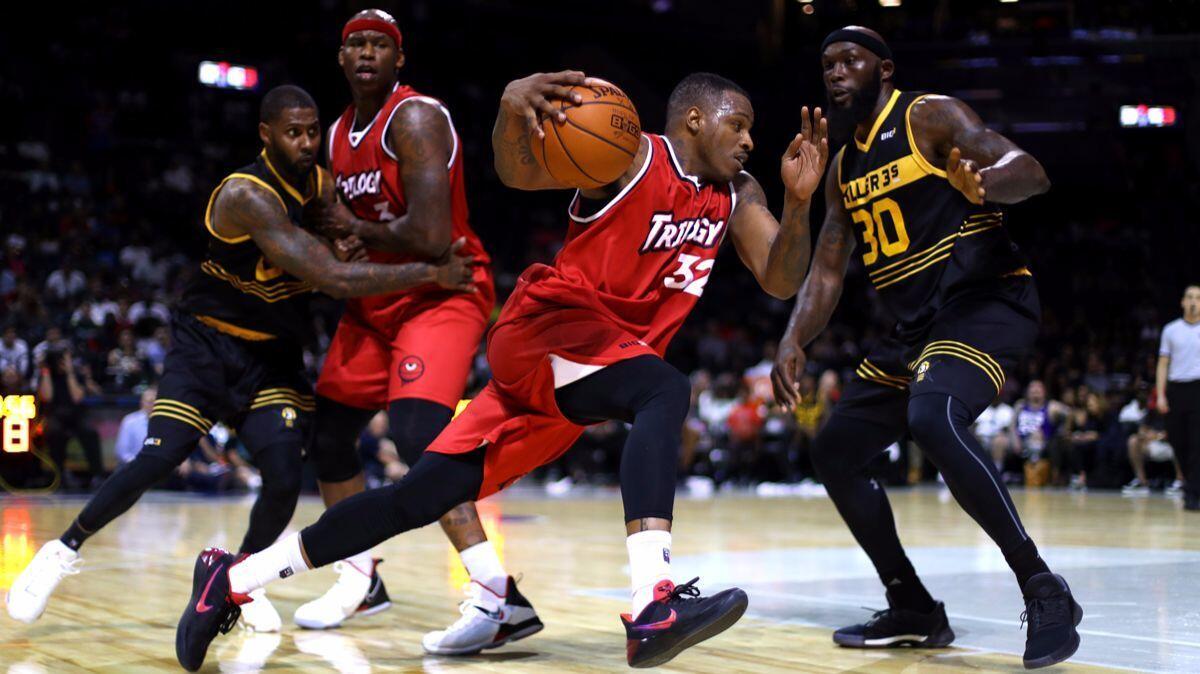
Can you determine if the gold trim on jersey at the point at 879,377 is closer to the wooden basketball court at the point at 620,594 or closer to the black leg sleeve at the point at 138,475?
the wooden basketball court at the point at 620,594

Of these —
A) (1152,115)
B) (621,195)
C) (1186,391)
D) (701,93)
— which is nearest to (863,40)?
(701,93)

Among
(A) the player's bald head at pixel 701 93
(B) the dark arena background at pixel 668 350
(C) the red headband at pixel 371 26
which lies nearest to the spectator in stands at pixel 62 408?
(B) the dark arena background at pixel 668 350

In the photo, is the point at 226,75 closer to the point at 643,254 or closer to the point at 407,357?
the point at 407,357

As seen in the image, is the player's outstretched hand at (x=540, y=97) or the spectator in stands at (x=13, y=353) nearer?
the player's outstretched hand at (x=540, y=97)

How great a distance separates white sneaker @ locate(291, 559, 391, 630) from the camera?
4.78 meters

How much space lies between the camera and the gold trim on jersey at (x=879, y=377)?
4516mm

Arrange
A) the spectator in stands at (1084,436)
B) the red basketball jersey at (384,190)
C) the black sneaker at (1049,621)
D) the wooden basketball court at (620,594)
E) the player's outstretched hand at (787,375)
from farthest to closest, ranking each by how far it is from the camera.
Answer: the spectator in stands at (1084,436), the red basketball jersey at (384,190), the player's outstretched hand at (787,375), the wooden basketball court at (620,594), the black sneaker at (1049,621)

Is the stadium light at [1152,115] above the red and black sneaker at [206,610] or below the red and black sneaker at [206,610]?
above

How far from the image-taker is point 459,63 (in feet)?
87.2

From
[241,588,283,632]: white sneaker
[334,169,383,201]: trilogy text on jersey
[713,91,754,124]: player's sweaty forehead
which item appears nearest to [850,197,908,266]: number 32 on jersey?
[713,91,754,124]: player's sweaty forehead

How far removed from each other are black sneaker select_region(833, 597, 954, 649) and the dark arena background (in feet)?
0.25

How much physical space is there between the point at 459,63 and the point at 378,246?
22544mm

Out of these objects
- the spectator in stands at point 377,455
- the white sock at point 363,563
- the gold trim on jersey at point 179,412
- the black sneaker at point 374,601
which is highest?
the gold trim on jersey at point 179,412

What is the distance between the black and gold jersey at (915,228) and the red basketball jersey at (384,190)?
1.46m
